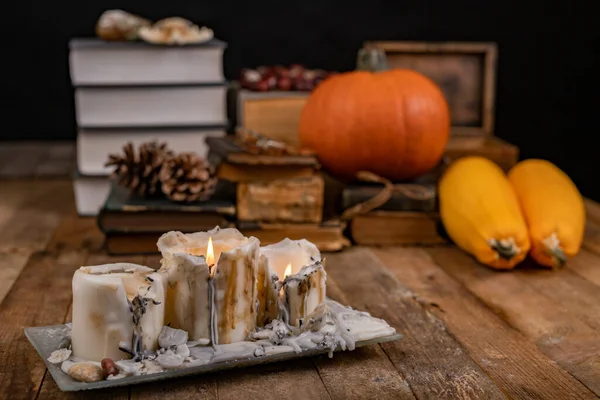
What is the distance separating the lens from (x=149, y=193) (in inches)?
70.2

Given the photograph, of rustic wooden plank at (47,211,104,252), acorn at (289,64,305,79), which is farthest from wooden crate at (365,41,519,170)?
rustic wooden plank at (47,211,104,252)

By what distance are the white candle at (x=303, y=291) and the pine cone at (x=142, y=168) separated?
677 mm

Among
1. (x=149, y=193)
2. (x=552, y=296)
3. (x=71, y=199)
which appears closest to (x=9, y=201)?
(x=71, y=199)

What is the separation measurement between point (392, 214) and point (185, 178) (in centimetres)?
46

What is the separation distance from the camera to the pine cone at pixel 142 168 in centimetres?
176

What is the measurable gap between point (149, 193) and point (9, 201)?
62cm

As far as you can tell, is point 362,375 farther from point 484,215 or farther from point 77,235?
point 77,235

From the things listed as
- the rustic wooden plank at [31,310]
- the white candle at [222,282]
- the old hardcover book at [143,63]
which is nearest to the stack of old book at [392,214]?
the old hardcover book at [143,63]

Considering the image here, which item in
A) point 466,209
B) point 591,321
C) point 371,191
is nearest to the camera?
point 591,321

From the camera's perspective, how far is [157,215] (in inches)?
68.7

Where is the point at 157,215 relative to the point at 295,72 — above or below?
below

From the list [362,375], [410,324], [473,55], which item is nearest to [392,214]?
[410,324]

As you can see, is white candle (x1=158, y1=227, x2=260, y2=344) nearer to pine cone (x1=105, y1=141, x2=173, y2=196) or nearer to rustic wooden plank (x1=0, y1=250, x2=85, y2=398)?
rustic wooden plank (x1=0, y1=250, x2=85, y2=398)

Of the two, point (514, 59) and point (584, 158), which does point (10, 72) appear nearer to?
point (514, 59)
